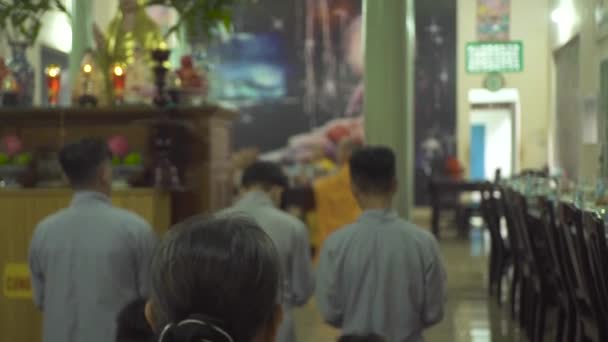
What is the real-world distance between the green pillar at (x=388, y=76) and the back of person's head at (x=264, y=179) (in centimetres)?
313

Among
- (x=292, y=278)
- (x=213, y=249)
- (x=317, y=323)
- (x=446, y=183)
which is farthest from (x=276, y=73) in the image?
(x=213, y=249)

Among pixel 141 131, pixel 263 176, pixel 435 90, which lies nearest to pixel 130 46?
pixel 141 131

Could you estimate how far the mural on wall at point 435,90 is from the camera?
15594 mm

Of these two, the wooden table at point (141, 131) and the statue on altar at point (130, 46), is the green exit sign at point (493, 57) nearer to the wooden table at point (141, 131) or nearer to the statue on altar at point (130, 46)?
the statue on altar at point (130, 46)

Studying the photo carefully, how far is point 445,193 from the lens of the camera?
46.1 feet

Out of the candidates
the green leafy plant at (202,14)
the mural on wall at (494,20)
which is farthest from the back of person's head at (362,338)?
the mural on wall at (494,20)

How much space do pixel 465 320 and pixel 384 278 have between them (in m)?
4.24

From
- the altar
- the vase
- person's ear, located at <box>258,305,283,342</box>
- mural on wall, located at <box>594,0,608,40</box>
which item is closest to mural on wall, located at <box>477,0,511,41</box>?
mural on wall, located at <box>594,0,608,40</box>

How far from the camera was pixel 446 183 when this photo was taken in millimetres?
13875

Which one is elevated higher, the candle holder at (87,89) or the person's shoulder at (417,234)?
the candle holder at (87,89)

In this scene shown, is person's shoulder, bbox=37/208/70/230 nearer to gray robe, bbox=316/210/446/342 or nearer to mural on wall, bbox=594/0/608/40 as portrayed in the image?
gray robe, bbox=316/210/446/342

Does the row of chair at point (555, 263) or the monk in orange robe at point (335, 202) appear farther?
the monk in orange robe at point (335, 202)

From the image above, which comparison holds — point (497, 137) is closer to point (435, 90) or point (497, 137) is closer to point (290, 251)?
point (435, 90)

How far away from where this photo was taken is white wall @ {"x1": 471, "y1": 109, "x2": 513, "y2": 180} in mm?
17609
